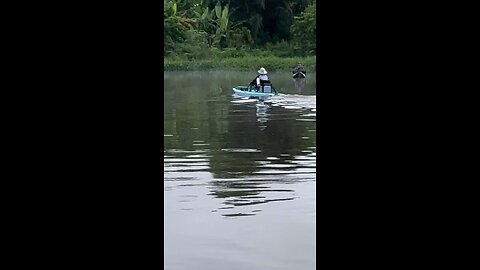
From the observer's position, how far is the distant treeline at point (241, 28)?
67.0 ft

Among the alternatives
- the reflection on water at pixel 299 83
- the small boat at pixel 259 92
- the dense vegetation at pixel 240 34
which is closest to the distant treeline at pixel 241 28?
the dense vegetation at pixel 240 34

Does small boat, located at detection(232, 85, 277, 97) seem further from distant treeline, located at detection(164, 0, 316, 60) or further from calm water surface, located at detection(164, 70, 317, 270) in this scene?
distant treeline, located at detection(164, 0, 316, 60)

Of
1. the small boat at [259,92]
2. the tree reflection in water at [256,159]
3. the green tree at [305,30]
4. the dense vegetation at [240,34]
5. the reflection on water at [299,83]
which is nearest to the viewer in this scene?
the tree reflection in water at [256,159]

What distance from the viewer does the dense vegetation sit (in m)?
20.5

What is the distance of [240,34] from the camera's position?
2125cm

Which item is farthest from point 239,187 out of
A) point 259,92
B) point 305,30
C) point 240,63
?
point 305,30

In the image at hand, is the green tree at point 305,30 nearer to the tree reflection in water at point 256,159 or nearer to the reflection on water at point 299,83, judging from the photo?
the reflection on water at point 299,83

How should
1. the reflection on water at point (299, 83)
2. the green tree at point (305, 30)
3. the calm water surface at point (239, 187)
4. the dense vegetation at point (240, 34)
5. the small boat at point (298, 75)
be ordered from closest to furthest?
the calm water surface at point (239, 187)
the reflection on water at point (299, 83)
the small boat at point (298, 75)
the green tree at point (305, 30)
the dense vegetation at point (240, 34)

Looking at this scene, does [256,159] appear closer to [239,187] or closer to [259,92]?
[239,187]

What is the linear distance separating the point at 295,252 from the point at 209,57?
17.2 metres

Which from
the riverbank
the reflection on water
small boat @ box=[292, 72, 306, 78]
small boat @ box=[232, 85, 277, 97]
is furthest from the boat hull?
the riverbank

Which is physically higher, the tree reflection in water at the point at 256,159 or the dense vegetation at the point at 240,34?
the dense vegetation at the point at 240,34

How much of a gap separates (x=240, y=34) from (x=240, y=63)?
975 mm
